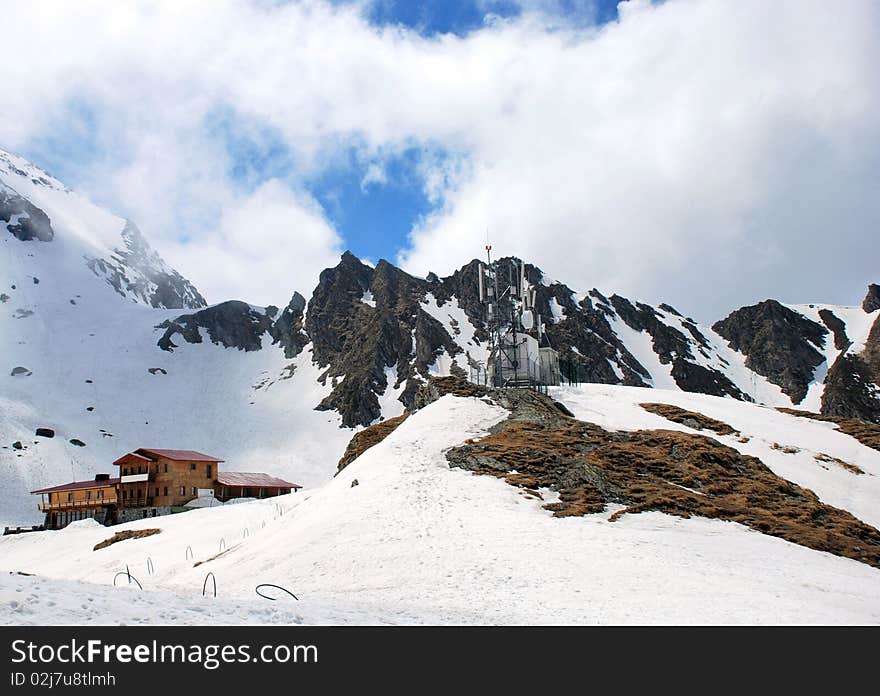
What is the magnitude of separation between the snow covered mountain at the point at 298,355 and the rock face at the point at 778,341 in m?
0.45

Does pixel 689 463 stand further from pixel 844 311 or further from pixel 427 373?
pixel 844 311

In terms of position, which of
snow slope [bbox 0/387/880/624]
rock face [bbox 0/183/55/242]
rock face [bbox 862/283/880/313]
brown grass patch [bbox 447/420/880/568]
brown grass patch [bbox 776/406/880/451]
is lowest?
snow slope [bbox 0/387/880/624]

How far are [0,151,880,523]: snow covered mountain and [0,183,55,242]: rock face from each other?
48cm

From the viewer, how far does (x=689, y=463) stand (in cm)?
3134

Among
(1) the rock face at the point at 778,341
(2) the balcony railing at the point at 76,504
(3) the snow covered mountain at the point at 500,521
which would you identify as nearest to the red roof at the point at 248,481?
(2) the balcony railing at the point at 76,504

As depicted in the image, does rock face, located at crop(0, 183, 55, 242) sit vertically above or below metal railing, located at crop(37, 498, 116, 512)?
above

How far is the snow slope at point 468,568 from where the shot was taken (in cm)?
1326

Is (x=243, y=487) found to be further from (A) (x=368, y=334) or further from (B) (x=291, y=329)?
(B) (x=291, y=329)

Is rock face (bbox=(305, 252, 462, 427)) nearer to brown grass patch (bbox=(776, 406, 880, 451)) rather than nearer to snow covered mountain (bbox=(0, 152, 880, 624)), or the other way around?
snow covered mountain (bbox=(0, 152, 880, 624))

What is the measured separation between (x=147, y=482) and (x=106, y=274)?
5709 inches

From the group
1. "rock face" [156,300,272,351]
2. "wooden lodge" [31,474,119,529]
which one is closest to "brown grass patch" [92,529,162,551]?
"wooden lodge" [31,474,119,529]

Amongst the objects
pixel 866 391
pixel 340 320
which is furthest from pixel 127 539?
pixel 866 391

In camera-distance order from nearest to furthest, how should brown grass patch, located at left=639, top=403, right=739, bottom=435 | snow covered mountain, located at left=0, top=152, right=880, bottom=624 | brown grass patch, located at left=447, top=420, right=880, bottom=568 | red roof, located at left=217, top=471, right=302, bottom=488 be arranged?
snow covered mountain, located at left=0, top=152, right=880, bottom=624 < brown grass patch, located at left=447, top=420, right=880, bottom=568 < brown grass patch, located at left=639, top=403, right=739, bottom=435 < red roof, located at left=217, top=471, right=302, bottom=488

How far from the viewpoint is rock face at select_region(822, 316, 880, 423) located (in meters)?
131
